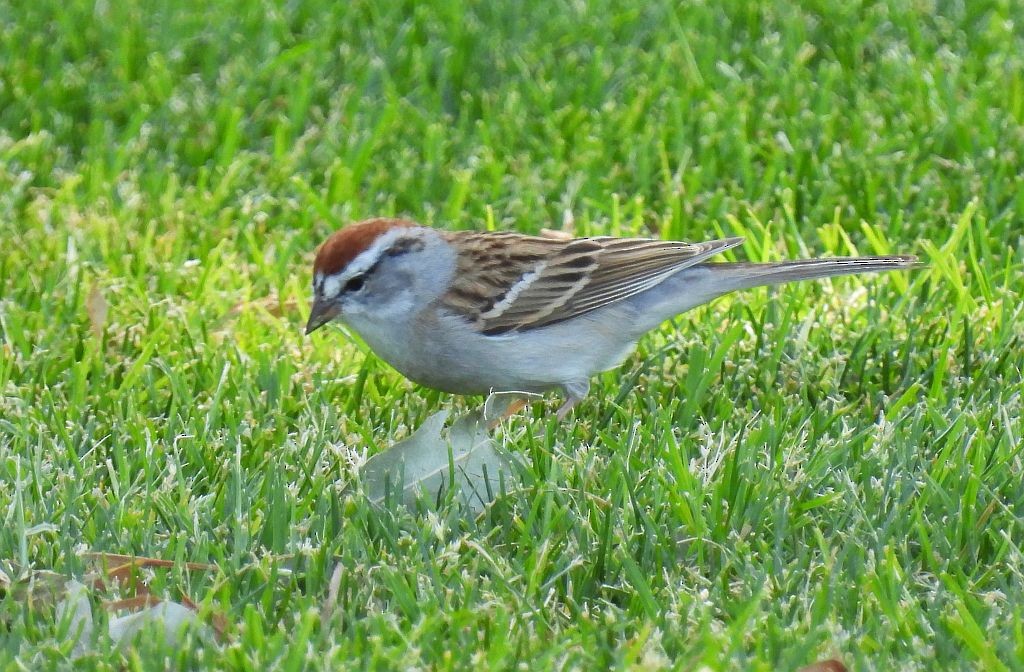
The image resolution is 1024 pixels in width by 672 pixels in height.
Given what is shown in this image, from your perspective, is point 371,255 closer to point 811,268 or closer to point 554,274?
point 554,274

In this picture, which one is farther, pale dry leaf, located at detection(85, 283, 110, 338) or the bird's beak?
pale dry leaf, located at detection(85, 283, 110, 338)

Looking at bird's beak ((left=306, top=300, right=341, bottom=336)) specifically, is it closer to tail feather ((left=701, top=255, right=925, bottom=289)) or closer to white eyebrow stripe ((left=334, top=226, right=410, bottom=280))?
white eyebrow stripe ((left=334, top=226, right=410, bottom=280))

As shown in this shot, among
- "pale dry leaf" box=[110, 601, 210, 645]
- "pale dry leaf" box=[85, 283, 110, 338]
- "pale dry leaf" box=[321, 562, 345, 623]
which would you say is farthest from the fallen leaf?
"pale dry leaf" box=[85, 283, 110, 338]

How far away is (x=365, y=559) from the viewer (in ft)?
13.4

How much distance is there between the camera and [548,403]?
5789mm

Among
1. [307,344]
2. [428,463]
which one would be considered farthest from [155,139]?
[428,463]

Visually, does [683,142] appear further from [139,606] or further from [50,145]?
[139,606]

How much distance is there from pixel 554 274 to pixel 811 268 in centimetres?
90

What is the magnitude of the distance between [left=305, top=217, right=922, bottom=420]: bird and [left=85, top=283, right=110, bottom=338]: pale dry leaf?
93cm

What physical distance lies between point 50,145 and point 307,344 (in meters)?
2.23

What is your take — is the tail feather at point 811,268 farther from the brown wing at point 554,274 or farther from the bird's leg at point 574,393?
the bird's leg at point 574,393

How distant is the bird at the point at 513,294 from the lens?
17.5 feet

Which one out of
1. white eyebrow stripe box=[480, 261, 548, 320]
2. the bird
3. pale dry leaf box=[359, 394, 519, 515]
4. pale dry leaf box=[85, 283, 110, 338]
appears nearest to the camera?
pale dry leaf box=[359, 394, 519, 515]

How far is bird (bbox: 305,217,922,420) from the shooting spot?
5340mm
